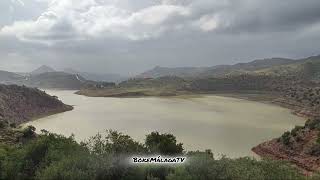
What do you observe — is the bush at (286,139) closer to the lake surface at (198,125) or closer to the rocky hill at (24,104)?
the lake surface at (198,125)

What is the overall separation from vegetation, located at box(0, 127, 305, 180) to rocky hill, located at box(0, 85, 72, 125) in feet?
203

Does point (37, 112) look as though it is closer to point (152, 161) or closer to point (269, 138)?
point (269, 138)

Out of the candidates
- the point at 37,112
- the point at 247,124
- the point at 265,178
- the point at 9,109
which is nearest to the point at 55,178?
the point at 265,178

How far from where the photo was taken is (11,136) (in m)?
64.0

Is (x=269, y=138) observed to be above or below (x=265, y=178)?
below

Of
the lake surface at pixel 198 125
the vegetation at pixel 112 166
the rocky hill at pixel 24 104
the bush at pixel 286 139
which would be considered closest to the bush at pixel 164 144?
the vegetation at pixel 112 166

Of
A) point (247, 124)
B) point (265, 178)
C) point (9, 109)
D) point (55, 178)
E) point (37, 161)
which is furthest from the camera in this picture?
point (9, 109)

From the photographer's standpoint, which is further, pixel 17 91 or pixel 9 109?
pixel 17 91

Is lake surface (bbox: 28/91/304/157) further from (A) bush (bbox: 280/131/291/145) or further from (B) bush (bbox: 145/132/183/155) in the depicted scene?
(B) bush (bbox: 145/132/183/155)

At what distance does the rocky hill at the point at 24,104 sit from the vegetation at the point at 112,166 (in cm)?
6187

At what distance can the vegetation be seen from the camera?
30.7 metres

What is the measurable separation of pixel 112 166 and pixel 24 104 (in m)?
97.2

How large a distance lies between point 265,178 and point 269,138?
159 ft

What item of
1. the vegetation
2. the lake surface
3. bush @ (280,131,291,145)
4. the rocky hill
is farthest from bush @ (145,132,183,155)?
the rocky hill
